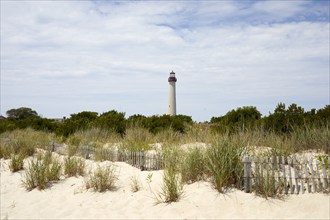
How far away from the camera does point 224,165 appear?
6645mm

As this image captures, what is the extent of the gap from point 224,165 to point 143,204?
2053 millimetres

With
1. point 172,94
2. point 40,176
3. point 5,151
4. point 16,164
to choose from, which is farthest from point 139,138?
point 172,94

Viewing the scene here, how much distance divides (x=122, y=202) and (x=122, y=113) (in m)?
13.1

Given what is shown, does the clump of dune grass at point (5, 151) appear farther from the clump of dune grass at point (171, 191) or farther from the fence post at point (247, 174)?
the fence post at point (247, 174)

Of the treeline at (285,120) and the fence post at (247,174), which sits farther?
the treeline at (285,120)

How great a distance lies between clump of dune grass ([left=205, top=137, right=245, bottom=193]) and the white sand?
250 millimetres

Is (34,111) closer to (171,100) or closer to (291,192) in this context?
(171,100)

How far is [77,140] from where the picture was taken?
42.9 ft

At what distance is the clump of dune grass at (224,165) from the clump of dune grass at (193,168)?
29 cm

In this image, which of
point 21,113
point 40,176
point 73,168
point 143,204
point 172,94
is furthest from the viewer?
point 21,113

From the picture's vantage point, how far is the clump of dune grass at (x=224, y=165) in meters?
6.61

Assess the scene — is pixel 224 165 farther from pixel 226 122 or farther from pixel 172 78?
pixel 172 78

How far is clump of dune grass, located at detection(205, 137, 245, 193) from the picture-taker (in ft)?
21.7

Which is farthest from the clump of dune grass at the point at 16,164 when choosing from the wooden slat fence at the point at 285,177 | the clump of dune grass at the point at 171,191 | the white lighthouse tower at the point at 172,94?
the white lighthouse tower at the point at 172,94
